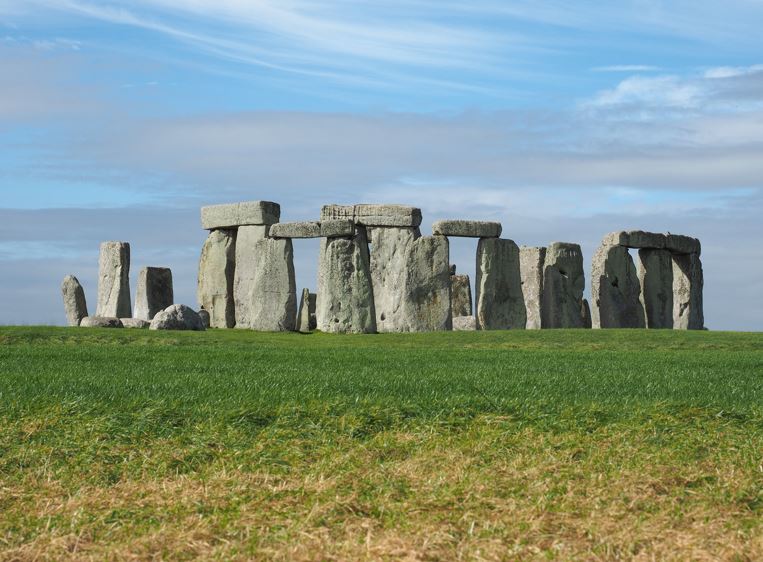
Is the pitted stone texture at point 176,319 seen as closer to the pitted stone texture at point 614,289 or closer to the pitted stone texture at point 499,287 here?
the pitted stone texture at point 499,287

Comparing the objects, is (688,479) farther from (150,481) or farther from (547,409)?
(150,481)

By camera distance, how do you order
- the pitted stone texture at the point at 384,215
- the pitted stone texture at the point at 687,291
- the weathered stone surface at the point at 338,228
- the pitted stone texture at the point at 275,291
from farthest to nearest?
the pitted stone texture at the point at 687,291, the pitted stone texture at the point at 384,215, the pitted stone texture at the point at 275,291, the weathered stone surface at the point at 338,228

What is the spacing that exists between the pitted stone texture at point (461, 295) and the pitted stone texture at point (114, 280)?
10404mm

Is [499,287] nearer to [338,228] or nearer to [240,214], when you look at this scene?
[338,228]

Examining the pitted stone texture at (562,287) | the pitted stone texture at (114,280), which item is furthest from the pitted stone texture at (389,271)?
the pitted stone texture at (114,280)

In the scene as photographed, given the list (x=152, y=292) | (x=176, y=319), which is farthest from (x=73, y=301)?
(x=176, y=319)

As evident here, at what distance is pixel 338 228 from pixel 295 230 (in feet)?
5.16

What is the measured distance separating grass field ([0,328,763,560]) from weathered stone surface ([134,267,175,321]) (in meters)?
16.3

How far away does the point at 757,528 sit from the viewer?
25.2 feet

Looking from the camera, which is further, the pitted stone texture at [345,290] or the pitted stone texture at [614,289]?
the pitted stone texture at [614,289]

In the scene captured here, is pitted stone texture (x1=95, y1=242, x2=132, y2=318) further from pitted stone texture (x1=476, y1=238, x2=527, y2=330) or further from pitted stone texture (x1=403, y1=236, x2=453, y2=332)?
pitted stone texture (x1=476, y1=238, x2=527, y2=330)

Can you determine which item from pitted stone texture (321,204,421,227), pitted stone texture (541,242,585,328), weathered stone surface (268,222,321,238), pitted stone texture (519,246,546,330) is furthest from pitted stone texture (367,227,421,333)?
pitted stone texture (541,242,585,328)

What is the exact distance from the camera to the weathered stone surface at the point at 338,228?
2828 centimetres

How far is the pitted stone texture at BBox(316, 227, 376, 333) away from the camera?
2788cm
